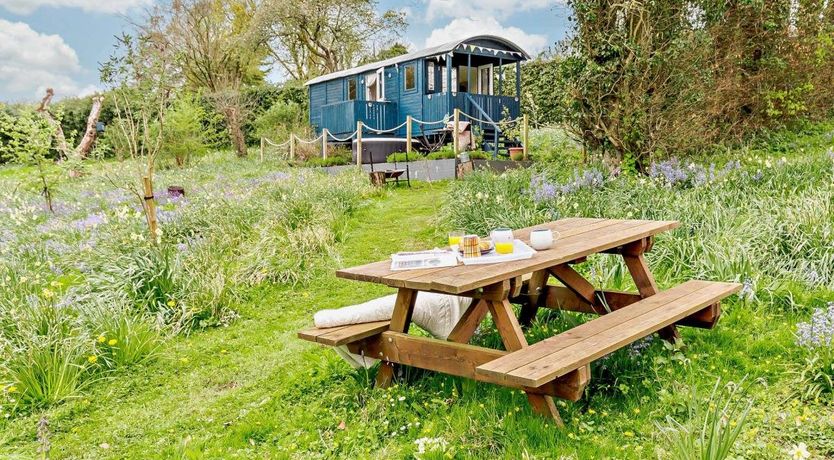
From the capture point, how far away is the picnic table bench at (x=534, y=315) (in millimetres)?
2574

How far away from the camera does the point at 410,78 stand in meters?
17.3

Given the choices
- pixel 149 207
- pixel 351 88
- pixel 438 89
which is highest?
pixel 351 88

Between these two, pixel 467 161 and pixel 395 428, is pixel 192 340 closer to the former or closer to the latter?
pixel 395 428

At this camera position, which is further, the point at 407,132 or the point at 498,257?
the point at 407,132

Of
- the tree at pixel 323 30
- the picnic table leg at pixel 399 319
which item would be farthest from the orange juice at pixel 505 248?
the tree at pixel 323 30

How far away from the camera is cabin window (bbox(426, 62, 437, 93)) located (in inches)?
650

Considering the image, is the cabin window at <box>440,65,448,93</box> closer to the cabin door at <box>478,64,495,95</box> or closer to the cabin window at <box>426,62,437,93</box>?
the cabin window at <box>426,62,437,93</box>

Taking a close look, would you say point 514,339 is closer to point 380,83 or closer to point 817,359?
point 817,359

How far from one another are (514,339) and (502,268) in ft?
1.06

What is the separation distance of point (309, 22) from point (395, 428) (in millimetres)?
24489

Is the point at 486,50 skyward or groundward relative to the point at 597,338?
skyward

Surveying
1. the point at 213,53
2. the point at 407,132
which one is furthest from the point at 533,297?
the point at 213,53

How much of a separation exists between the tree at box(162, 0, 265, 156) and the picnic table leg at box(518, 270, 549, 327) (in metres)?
18.1

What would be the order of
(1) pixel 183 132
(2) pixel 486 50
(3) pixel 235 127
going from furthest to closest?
1. (3) pixel 235 127
2. (1) pixel 183 132
3. (2) pixel 486 50
